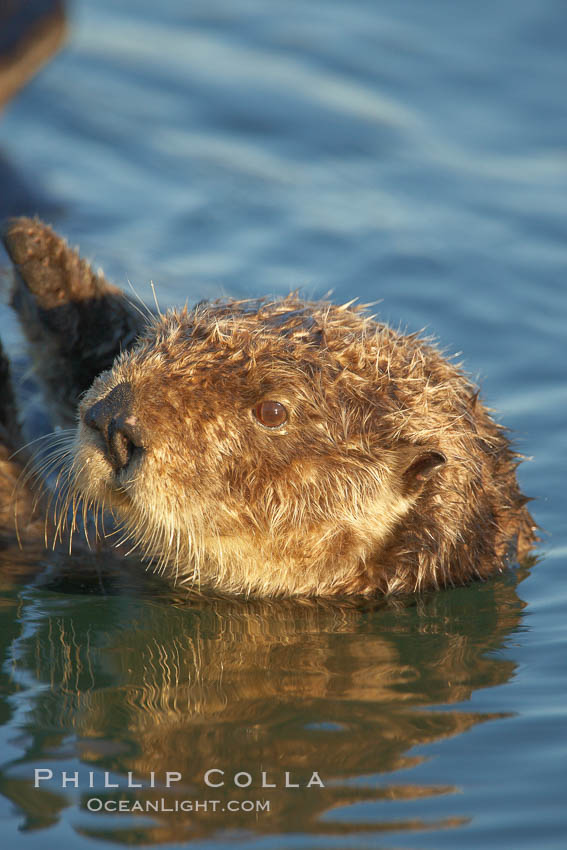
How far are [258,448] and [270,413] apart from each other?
5.6 inches

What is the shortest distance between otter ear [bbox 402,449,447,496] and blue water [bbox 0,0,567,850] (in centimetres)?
61

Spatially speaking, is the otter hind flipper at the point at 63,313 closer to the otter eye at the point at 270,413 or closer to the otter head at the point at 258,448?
the otter head at the point at 258,448

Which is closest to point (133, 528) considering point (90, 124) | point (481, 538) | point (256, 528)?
point (256, 528)

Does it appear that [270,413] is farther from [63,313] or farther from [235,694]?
[63,313]

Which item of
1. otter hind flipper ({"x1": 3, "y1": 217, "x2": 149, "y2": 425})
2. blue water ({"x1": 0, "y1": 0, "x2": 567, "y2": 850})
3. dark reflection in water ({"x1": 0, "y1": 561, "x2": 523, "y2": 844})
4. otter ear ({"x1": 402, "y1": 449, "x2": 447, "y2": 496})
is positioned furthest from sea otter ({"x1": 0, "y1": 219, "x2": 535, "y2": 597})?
otter hind flipper ({"x1": 3, "y1": 217, "x2": 149, "y2": 425})

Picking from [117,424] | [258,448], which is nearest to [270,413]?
[258,448]

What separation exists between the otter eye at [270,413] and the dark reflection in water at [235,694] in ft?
3.09

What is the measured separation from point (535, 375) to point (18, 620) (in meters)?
3.71

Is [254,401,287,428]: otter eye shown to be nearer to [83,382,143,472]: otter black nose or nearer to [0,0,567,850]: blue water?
[83,382,143,472]: otter black nose

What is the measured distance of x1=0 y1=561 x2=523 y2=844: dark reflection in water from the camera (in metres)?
3.92

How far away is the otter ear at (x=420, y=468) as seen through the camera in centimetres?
471

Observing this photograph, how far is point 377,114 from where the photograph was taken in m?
10.3

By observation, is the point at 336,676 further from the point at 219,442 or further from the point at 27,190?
the point at 27,190

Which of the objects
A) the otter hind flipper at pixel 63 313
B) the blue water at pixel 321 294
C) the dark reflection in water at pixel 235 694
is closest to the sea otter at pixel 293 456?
the dark reflection in water at pixel 235 694
